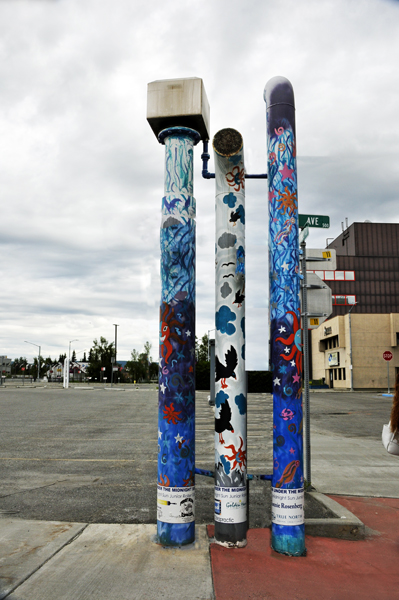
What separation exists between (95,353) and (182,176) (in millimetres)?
69541

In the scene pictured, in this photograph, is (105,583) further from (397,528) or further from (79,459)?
(79,459)

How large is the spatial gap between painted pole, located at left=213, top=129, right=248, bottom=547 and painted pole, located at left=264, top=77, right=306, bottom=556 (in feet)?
0.96

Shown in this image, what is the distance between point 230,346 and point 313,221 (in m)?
2.94

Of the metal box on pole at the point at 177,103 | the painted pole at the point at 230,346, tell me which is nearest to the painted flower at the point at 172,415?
the painted pole at the point at 230,346

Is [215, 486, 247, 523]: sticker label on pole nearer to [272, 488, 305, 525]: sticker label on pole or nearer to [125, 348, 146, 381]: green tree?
[272, 488, 305, 525]: sticker label on pole

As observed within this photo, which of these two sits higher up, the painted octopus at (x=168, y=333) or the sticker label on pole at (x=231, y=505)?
the painted octopus at (x=168, y=333)

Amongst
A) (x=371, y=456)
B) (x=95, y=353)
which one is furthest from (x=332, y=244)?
(x=371, y=456)

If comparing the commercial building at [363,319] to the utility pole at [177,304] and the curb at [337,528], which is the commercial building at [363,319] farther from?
the utility pole at [177,304]

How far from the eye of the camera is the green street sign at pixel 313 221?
6.53m

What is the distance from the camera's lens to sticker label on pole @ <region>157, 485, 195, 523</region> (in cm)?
429

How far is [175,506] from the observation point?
4305 millimetres

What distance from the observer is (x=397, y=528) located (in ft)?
16.2

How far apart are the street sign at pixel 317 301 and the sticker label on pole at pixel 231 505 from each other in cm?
295

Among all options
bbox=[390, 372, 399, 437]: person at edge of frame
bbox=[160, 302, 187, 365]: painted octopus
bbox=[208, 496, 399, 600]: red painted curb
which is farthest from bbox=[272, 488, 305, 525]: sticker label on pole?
bbox=[160, 302, 187, 365]: painted octopus
